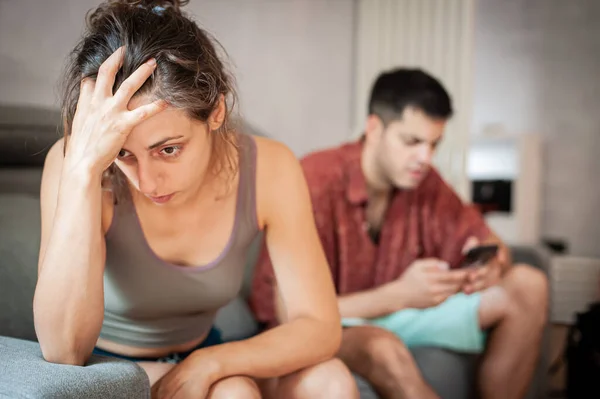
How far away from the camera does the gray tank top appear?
0.79 metres

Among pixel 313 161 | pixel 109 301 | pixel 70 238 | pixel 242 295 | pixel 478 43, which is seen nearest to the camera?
pixel 70 238

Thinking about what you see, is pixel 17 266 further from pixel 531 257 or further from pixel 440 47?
pixel 531 257

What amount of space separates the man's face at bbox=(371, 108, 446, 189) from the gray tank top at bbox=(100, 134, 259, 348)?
49 centimetres

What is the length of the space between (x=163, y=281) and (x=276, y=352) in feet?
0.55

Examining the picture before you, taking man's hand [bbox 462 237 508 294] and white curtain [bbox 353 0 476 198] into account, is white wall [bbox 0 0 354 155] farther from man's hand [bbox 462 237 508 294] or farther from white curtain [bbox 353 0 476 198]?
man's hand [bbox 462 237 508 294]

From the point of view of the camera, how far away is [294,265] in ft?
2.78

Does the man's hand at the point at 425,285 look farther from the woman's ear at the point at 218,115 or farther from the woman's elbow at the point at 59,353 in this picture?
the woman's elbow at the point at 59,353

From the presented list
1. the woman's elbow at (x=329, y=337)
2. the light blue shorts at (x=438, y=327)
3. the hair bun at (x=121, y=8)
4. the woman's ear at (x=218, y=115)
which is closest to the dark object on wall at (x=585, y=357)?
the light blue shorts at (x=438, y=327)

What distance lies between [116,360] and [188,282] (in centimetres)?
16

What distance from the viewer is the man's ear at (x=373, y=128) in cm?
130

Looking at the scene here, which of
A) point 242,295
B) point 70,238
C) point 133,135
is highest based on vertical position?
point 133,135

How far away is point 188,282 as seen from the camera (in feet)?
2.69

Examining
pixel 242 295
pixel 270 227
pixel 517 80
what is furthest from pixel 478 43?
pixel 270 227

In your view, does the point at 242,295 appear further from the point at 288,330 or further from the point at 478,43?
the point at 478,43
